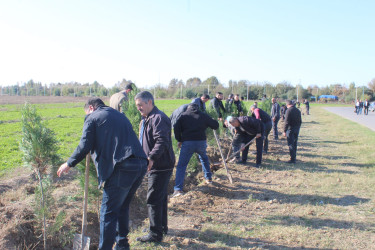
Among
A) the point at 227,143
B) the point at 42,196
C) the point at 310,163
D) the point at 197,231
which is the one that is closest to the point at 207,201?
the point at 197,231

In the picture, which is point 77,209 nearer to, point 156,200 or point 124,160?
point 156,200

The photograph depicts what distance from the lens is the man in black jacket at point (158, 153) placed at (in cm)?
386

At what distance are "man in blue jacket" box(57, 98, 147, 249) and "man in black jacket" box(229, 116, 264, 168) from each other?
4744 mm

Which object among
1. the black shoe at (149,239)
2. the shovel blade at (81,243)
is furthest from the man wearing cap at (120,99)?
the shovel blade at (81,243)

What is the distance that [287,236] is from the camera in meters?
4.36

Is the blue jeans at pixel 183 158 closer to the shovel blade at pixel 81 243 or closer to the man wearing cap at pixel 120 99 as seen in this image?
the man wearing cap at pixel 120 99

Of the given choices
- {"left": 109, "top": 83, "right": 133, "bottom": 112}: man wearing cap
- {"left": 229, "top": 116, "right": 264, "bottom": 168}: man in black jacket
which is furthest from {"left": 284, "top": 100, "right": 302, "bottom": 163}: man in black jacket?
{"left": 109, "top": 83, "right": 133, "bottom": 112}: man wearing cap

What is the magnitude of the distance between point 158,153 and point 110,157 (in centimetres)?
70

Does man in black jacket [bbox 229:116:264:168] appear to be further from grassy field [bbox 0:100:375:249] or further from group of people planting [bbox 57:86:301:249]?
group of people planting [bbox 57:86:301:249]

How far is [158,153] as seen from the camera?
3.80 metres

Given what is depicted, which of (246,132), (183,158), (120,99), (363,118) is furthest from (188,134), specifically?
(363,118)

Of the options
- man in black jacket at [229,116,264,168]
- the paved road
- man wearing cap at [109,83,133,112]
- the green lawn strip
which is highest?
man wearing cap at [109,83,133,112]

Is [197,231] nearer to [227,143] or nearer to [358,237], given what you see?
[358,237]

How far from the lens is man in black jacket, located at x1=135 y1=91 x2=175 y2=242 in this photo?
3861 millimetres
